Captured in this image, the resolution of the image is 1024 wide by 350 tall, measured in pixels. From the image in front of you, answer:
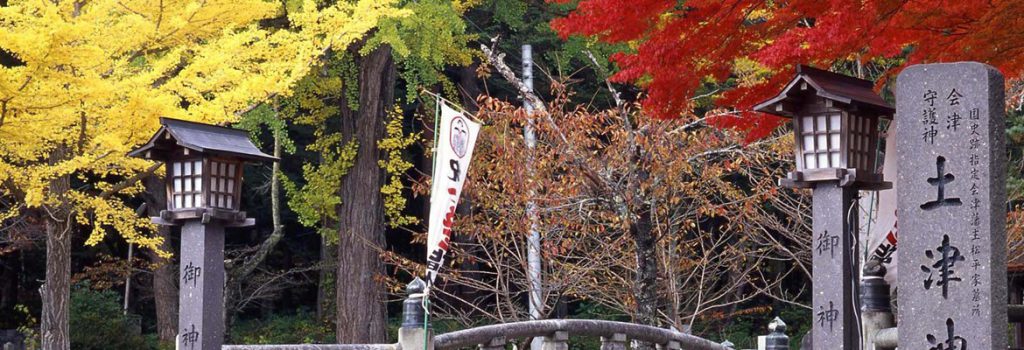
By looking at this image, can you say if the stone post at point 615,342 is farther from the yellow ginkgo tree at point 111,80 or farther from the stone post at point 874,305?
the yellow ginkgo tree at point 111,80

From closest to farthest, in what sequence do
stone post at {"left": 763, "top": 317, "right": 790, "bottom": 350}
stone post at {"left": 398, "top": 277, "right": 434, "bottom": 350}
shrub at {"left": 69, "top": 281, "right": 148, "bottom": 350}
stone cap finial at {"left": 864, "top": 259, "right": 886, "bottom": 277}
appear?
stone cap finial at {"left": 864, "top": 259, "right": 886, "bottom": 277} → stone post at {"left": 398, "top": 277, "right": 434, "bottom": 350} → stone post at {"left": 763, "top": 317, "right": 790, "bottom": 350} → shrub at {"left": 69, "top": 281, "right": 148, "bottom": 350}

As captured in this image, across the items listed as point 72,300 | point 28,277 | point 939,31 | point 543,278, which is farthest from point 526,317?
point 28,277

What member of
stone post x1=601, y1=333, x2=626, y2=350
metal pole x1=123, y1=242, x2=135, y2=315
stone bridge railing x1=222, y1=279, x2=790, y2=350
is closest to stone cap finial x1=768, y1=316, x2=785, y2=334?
stone bridge railing x1=222, y1=279, x2=790, y2=350

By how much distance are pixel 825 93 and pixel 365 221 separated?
13.6 metres

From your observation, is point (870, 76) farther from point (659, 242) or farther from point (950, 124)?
point (950, 124)

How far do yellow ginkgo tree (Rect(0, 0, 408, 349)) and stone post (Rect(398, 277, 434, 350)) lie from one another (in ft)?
18.4

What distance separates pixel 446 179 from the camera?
10.2 metres

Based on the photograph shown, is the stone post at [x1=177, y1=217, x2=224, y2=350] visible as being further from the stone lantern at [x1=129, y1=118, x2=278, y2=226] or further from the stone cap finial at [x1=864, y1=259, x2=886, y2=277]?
the stone cap finial at [x1=864, y1=259, x2=886, y2=277]

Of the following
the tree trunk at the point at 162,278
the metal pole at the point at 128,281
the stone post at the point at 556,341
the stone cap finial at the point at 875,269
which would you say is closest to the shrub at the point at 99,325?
the tree trunk at the point at 162,278

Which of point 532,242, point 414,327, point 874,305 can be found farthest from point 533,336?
point 532,242

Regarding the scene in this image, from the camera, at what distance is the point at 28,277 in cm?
2548

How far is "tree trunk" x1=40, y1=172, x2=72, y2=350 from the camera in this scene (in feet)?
52.4

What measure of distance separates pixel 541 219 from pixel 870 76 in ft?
20.1

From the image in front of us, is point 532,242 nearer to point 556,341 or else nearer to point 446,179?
point 556,341
